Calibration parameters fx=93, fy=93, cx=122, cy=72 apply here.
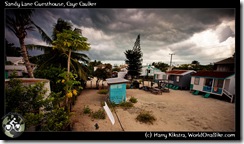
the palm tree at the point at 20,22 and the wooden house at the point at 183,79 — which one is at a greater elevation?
the palm tree at the point at 20,22

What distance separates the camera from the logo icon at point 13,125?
197cm

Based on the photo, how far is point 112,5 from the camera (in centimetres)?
Result: 216

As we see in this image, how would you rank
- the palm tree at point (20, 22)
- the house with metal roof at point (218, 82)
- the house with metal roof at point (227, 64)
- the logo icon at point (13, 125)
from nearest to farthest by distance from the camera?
the logo icon at point (13, 125)
the palm tree at point (20, 22)
the house with metal roof at point (227, 64)
the house with metal roof at point (218, 82)

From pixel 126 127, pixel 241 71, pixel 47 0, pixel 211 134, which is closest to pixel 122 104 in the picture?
pixel 126 127

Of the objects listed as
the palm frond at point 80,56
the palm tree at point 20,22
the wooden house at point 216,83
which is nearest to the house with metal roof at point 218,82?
the wooden house at point 216,83

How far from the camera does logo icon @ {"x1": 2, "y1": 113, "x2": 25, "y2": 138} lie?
1.97 m

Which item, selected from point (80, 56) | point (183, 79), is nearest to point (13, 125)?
point (80, 56)

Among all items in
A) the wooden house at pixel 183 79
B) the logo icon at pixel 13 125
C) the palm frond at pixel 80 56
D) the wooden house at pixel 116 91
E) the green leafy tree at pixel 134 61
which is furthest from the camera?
the green leafy tree at pixel 134 61

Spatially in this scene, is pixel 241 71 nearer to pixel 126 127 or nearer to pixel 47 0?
pixel 126 127

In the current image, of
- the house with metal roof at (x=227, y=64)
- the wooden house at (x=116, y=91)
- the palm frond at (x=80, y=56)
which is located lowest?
the wooden house at (x=116, y=91)

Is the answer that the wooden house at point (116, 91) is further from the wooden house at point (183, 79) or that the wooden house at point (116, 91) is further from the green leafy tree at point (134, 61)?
the green leafy tree at point (134, 61)

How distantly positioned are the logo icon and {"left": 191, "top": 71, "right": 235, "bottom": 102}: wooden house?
1194cm

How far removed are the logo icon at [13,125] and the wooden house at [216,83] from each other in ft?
39.2

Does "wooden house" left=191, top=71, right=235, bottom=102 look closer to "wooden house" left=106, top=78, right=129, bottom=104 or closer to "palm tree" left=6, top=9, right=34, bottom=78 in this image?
"wooden house" left=106, top=78, right=129, bottom=104
